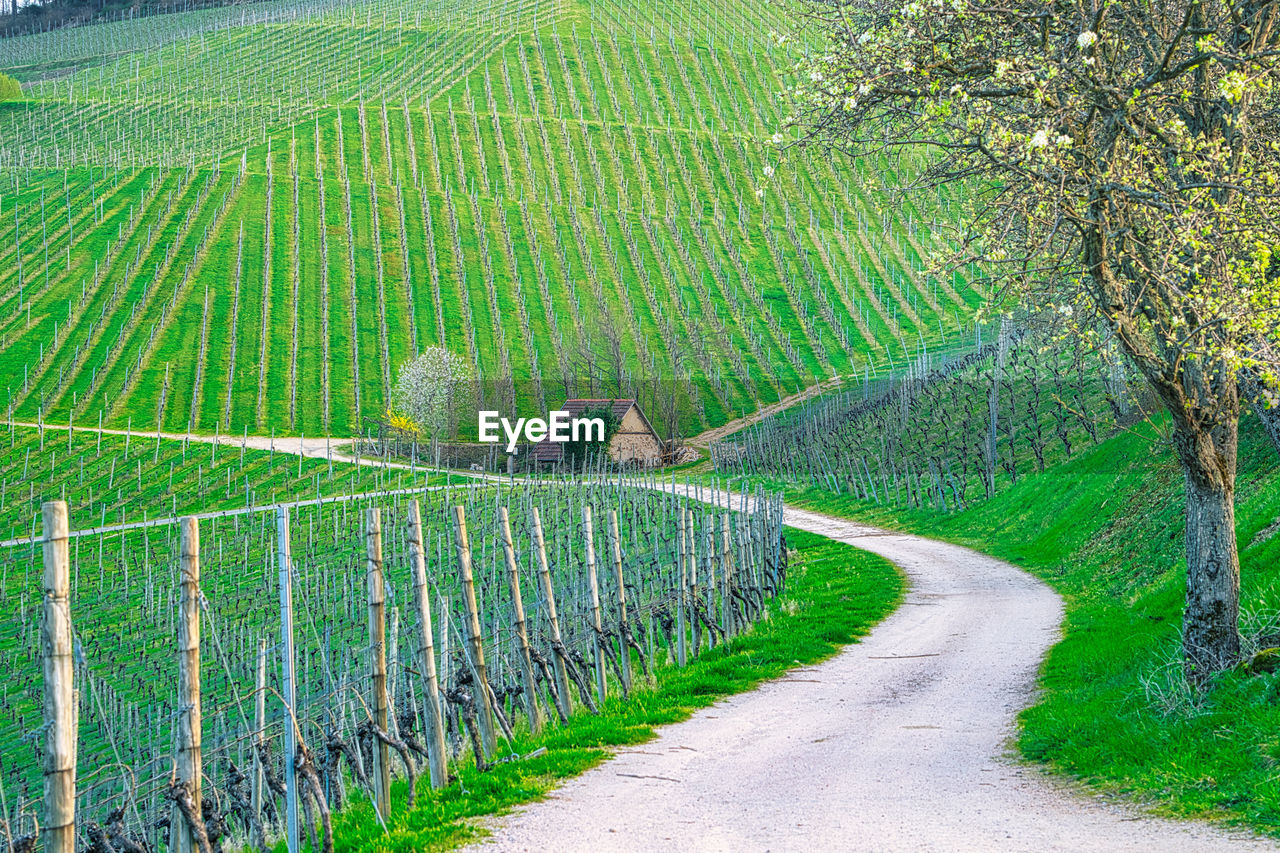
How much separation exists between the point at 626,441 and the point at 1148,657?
63346 millimetres

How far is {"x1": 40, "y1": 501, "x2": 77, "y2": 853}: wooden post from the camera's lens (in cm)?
632

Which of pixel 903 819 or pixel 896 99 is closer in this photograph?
pixel 903 819

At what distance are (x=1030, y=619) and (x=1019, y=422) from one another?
30270mm

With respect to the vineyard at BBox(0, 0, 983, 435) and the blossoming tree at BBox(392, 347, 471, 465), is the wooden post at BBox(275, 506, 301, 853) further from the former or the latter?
the blossoming tree at BBox(392, 347, 471, 465)

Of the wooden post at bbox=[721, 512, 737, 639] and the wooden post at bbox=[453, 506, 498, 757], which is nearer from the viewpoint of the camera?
the wooden post at bbox=[453, 506, 498, 757]

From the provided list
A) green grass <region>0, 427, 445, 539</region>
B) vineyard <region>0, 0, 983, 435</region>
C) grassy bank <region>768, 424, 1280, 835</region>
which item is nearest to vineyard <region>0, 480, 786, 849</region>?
grassy bank <region>768, 424, 1280, 835</region>

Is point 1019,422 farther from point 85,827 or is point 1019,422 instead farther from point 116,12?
point 116,12

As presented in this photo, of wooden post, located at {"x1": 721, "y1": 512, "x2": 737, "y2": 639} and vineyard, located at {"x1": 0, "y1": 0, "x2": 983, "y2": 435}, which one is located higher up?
vineyard, located at {"x1": 0, "y1": 0, "x2": 983, "y2": 435}

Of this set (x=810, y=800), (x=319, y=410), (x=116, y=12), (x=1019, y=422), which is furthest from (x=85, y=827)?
(x=116, y=12)

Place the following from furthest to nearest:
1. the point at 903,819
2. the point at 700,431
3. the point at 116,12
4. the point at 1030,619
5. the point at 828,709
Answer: the point at 116,12, the point at 700,431, the point at 1030,619, the point at 828,709, the point at 903,819

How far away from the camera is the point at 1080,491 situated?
101ft

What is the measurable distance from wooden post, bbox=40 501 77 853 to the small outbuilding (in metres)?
65.9

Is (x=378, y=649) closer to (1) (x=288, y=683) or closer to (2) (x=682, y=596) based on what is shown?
(1) (x=288, y=683)

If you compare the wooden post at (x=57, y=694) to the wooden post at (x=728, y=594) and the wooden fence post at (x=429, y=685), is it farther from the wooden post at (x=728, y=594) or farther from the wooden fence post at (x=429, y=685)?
the wooden post at (x=728, y=594)
